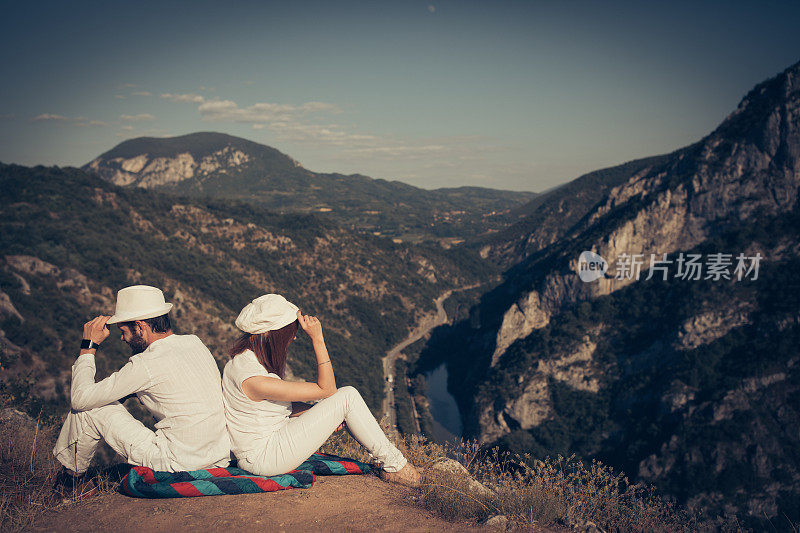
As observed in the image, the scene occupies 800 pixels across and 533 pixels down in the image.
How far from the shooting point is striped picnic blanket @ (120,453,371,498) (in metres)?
4.83

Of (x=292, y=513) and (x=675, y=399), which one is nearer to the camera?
(x=292, y=513)

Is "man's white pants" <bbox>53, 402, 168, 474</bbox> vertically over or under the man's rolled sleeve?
under

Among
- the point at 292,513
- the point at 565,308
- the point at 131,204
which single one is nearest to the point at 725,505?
the point at 565,308

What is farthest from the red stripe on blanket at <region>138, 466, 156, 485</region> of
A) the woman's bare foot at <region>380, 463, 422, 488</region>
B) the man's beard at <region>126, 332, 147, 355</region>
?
the woman's bare foot at <region>380, 463, 422, 488</region>

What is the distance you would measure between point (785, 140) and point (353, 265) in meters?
97.4

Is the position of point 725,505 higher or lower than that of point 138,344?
lower

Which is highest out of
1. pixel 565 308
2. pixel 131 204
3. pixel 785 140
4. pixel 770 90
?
pixel 770 90

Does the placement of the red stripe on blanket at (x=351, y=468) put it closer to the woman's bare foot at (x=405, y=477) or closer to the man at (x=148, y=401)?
the woman's bare foot at (x=405, y=477)

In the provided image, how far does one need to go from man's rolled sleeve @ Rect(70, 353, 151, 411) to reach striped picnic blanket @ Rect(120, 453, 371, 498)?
1.00 meters

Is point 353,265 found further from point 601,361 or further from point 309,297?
point 601,361

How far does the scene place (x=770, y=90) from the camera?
106188 millimetres

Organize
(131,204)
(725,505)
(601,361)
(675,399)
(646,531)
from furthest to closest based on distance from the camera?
(601,361) < (131,204) < (675,399) < (725,505) < (646,531)

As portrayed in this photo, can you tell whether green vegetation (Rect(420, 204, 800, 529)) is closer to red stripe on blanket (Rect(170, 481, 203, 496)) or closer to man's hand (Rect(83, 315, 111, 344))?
red stripe on blanket (Rect(170, 481, 203, 496))

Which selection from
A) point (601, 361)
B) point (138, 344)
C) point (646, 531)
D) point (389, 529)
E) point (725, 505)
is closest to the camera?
point (389, 529)
